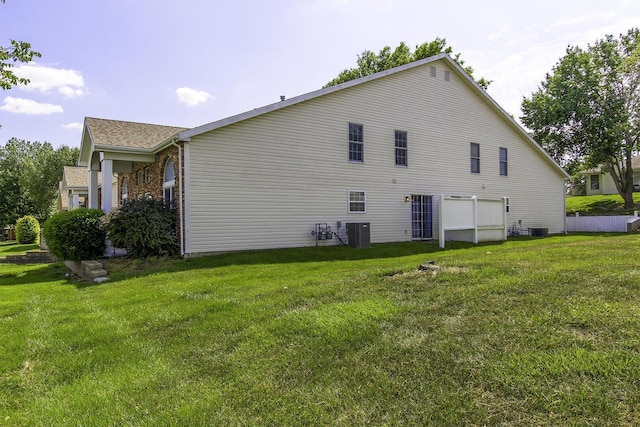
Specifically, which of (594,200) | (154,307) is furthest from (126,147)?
(594,200)

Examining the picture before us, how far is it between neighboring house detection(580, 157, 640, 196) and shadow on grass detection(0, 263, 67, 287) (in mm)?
43907

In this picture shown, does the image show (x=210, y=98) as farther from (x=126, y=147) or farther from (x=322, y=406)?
(x=322, y=406)

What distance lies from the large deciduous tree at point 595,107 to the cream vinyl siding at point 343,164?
37.1ft

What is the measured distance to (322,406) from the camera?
2.90 m

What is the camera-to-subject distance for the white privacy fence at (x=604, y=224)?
73.2 feet

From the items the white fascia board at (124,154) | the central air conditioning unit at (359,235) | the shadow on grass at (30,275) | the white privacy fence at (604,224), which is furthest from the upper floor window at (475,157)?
the shadow on grass at (30,275)

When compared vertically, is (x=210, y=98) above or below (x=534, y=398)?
above

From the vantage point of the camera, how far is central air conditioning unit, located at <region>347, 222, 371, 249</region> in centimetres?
1351

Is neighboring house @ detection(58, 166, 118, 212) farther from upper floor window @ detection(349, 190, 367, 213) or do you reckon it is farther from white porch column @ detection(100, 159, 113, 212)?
upper floor window @ detection(349, 190, 367, 213)

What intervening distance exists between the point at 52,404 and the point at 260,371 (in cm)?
168

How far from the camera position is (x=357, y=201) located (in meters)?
14.6

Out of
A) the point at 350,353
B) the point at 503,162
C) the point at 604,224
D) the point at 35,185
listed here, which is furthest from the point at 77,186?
the point at 604,224

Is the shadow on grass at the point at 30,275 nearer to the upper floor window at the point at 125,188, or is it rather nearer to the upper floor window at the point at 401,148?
the upper floor window at the point at 125,188

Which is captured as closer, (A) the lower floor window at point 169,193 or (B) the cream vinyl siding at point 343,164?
(B) the cream vinyl siding at point 343,164
